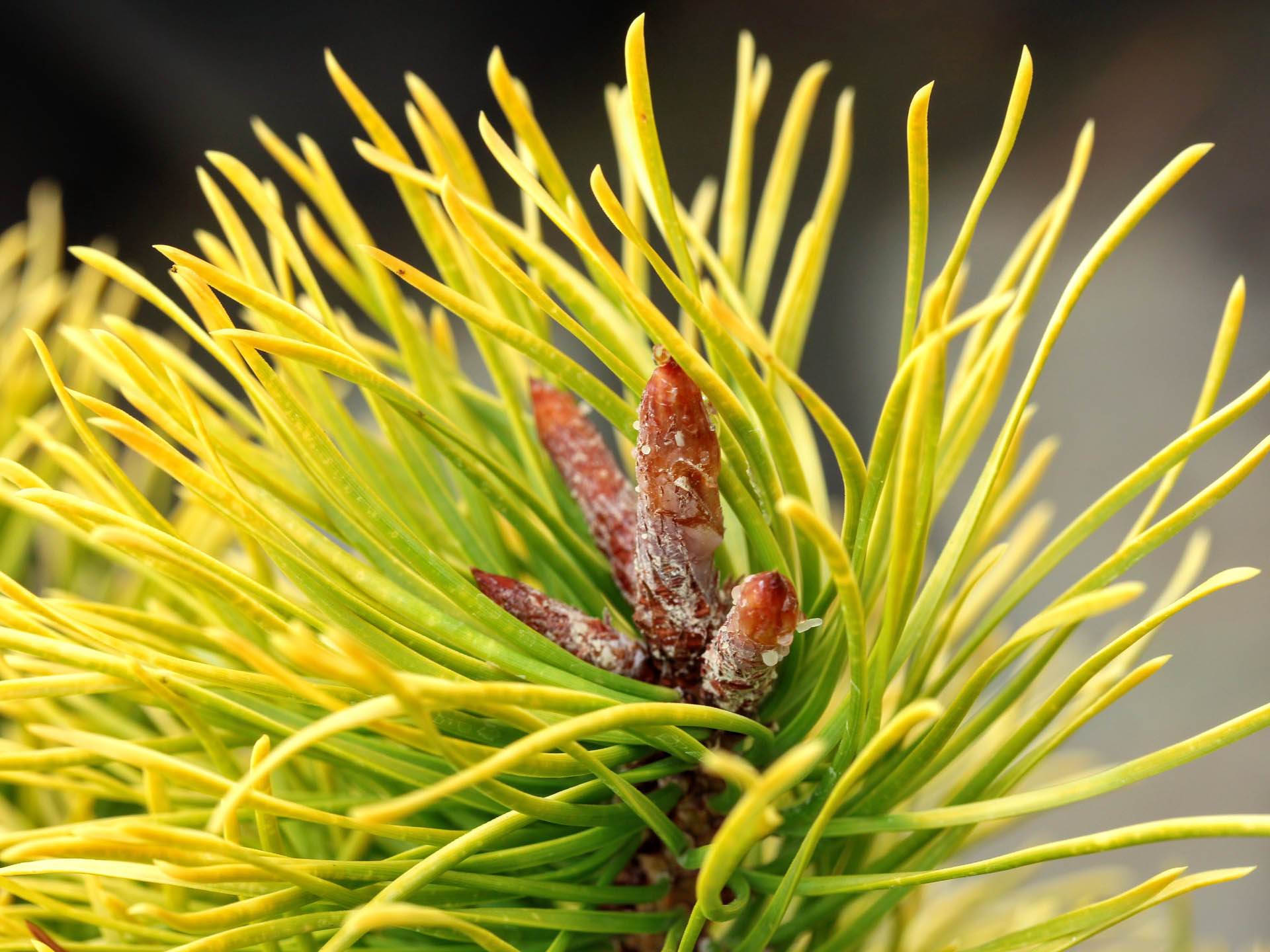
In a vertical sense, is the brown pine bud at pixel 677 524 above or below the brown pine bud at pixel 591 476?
below

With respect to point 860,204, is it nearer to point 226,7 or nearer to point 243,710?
point 226,7

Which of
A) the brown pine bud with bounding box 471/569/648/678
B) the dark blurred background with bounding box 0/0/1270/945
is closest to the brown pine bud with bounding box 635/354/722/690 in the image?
the brown pine bud with bounding box 471/569/648/678

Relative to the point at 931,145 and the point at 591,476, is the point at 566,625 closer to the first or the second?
the point at 591,476

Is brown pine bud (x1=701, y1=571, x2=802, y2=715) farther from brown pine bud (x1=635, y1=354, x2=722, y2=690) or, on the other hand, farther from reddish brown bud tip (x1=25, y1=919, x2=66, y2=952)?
reddish brown bud tip (x1=25, y1=919, x2=66, y2=952)

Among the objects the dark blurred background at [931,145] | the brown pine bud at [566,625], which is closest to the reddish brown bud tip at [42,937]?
the brown pine bud at [566,625]

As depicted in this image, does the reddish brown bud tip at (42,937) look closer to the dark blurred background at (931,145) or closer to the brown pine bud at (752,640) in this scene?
the brown pine bud at (752,640)

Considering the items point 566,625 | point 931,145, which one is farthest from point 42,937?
point 931,145

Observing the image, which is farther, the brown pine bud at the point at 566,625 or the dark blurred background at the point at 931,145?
the dark blurred background at the point at 931,145
